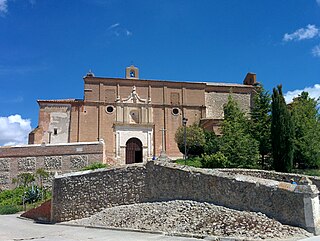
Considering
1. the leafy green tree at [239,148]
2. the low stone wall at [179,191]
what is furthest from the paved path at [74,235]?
the leafy green tree at [239,148]

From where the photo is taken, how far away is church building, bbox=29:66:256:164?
3397 centimetres

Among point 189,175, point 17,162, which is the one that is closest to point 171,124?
point 17,162

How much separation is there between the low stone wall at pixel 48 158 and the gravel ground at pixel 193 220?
1447 centimetres

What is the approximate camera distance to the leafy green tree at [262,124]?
24938 millimetres

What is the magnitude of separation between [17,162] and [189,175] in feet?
68.7

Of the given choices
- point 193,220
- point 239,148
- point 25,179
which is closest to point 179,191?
point 193,220

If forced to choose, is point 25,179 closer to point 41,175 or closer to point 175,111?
point 41,175

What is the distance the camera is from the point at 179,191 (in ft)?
37.6

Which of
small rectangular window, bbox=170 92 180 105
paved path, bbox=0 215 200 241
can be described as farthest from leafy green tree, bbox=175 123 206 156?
paved path, bbox=0 215 200 241

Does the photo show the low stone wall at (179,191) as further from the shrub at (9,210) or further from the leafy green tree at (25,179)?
the leafy green tree at (25,179)

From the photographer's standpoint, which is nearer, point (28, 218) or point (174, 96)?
point (28, 218)

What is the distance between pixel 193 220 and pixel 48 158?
20.7 metres

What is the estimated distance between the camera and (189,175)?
11227 mm

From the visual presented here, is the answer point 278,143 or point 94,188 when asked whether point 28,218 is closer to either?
point 94,188
